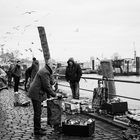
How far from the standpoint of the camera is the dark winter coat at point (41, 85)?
25.0 feet

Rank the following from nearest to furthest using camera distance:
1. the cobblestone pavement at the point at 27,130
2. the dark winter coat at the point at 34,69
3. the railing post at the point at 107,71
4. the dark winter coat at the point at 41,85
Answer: the cobblestone pavement at the point at 27,130 → the dark winter coat at the point at 41,85 → the railing post at the point at 107,71 → the dark winter coat at the point at 34,69

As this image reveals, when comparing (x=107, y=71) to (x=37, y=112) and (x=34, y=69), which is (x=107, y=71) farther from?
(x=34, y=69)

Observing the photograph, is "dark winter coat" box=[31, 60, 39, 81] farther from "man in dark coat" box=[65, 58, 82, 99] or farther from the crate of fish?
the crate of fish

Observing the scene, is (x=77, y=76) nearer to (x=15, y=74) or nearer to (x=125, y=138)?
(x=15, y=74)

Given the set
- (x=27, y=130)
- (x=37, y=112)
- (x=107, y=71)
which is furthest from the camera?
(x=107, y=71)

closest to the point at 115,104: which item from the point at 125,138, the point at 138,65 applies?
the point at 125,138

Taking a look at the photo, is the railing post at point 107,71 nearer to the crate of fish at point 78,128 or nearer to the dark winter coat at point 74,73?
the dark winter coat at point 74,73

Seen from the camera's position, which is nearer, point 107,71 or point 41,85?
point 41,85

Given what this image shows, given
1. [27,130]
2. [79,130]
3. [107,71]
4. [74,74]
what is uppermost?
[107,71]

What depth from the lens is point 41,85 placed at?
306 inches

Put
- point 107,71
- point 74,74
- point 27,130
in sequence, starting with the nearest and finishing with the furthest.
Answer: point 27,130 < point 107,71 < point 74,74

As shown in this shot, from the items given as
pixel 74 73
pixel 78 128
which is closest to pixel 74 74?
pixel 74 73

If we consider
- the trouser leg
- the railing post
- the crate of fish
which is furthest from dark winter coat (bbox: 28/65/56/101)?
the railing post

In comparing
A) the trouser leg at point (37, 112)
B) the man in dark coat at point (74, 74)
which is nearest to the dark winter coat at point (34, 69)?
the man in dark coat at point (74, 74)
